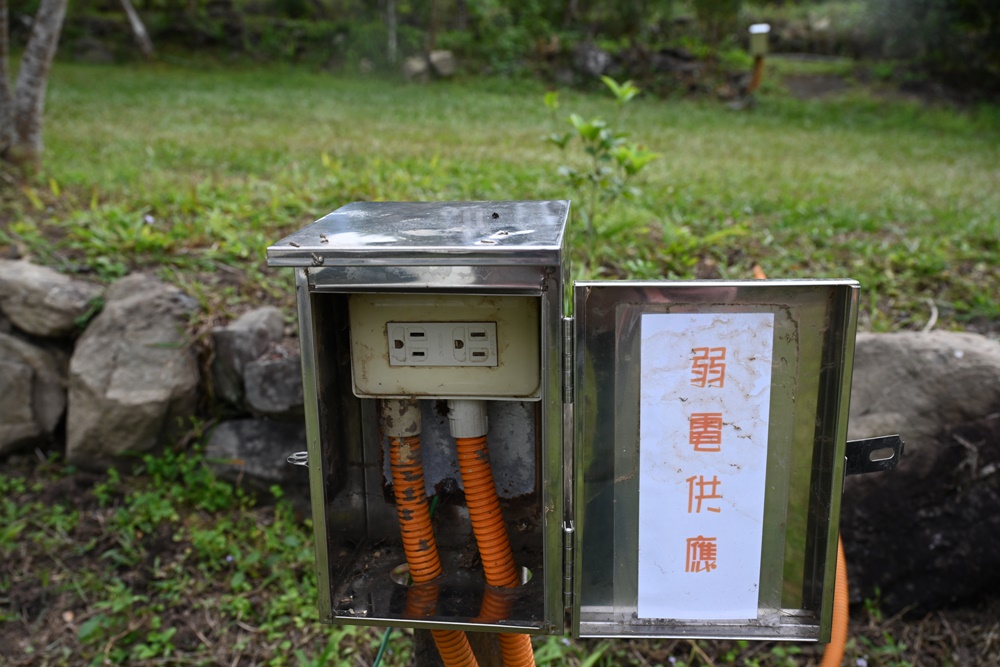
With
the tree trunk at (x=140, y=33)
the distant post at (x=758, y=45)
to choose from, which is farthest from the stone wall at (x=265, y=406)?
the tree trunk at (x=140, y=33)

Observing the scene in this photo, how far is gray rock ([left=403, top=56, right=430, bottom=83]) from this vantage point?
1184 cm

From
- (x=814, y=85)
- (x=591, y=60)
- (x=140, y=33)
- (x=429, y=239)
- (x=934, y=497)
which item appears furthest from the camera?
(x=814, y=85)

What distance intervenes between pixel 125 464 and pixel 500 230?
232 cm

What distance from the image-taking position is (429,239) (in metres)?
1.34

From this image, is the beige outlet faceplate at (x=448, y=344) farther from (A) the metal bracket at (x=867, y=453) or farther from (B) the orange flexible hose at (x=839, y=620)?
(B) the orange flexible hose at (x=839, y=620)

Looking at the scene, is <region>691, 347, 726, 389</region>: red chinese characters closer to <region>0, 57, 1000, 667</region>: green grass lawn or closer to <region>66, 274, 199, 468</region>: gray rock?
<region>0, 57, 1000, 667</region>: green grass lawn

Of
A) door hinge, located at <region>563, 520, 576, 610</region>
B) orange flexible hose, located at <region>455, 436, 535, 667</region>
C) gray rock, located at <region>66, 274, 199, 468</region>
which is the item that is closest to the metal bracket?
door hinge, located at <region>563, 520, 576, 610</region>

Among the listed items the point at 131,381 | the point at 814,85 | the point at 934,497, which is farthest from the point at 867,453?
the point at 814,85

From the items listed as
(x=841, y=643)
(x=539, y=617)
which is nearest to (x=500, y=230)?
(x=539, y=617)

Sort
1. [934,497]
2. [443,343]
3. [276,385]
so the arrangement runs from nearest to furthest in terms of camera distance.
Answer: [443,343] < [934,497] < [276,385]

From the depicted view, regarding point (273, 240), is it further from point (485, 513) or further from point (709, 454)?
point (709, 454)

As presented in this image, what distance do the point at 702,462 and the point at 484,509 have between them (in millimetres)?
415

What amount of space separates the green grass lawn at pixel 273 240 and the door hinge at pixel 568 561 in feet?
3.46

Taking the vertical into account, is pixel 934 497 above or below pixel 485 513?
below
